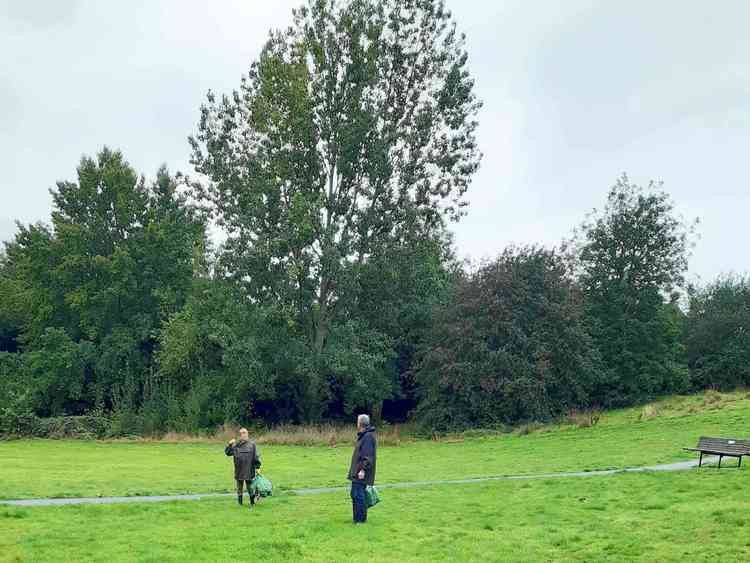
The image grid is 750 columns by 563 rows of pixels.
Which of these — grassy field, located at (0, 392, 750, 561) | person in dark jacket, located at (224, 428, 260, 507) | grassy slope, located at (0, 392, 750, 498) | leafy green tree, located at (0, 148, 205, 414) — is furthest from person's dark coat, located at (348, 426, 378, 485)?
leafy green tree, located at (0, 148, 205, 414)

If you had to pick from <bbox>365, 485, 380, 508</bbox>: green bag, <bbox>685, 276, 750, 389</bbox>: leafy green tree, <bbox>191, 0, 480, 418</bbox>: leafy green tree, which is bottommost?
<bbox>365, 485, 380, 508</bbox>: green bag

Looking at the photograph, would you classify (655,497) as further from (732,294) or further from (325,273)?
(732,294)

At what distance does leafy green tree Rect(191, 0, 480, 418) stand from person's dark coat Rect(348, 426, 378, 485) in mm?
26939

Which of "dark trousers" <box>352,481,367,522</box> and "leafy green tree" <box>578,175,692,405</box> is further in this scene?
"leafy green tree" <box>578,175,692,405</box>

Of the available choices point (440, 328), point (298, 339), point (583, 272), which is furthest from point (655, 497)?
point (583, 272)

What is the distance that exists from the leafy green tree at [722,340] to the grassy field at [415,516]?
25.4 meters

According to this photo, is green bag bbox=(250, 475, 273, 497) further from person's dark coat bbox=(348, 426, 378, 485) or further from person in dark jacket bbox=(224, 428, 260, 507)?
person's dark coat bbox=(348, 426, 378, 485)

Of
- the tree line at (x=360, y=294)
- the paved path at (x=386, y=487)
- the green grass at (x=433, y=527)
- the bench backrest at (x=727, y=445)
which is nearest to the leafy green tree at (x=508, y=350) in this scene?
the tree line at (x=360, y=294)

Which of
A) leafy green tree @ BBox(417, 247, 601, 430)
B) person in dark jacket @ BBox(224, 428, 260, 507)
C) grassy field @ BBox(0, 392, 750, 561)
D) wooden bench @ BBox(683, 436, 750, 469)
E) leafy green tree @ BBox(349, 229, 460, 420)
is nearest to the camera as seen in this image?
grassy field @ BBox(0, 392, 750, 561)

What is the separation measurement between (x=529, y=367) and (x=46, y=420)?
29183mm

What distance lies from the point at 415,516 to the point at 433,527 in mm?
1306

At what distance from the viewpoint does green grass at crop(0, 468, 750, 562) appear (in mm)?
10727

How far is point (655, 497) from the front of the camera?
579 inches

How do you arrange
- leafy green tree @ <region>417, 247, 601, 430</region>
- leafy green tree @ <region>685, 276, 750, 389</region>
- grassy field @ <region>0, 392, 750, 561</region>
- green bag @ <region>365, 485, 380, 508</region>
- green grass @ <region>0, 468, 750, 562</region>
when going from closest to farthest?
green grass @ <region>0, 468, 750, 562</region> < grassy field @ <region>0, 392, 750, 561</region> < green bag @ <region>365, 485, 380, 508</region> < leafy green tree @ <region>417, 247, 601, 430</region> < leafy green tree @ <region>685, 276, 750, 389</region>
